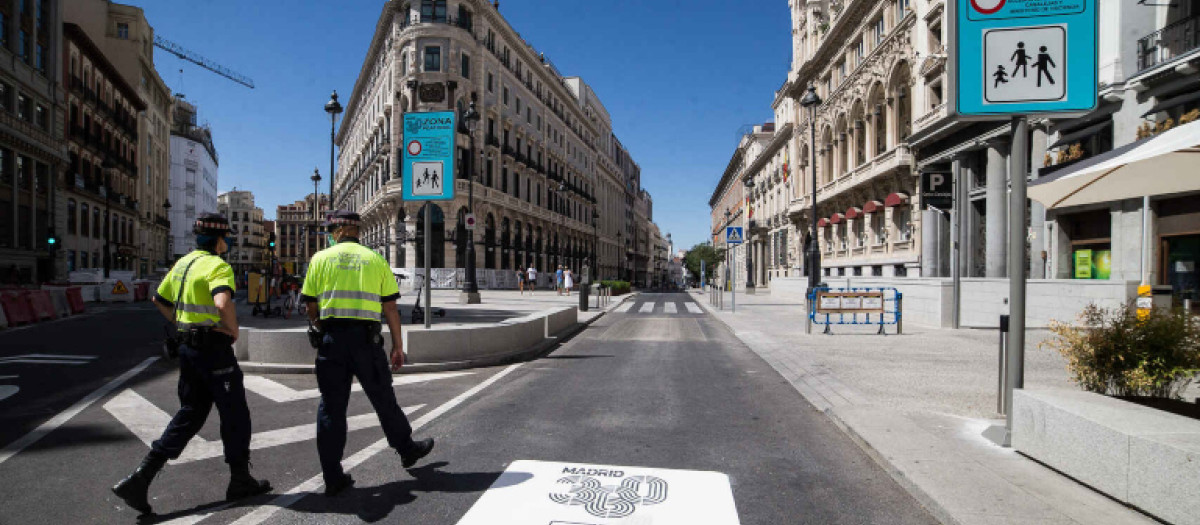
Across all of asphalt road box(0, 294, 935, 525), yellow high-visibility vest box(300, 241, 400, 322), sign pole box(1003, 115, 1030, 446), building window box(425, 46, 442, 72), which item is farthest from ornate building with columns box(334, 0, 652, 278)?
sign pole box(1003, 115, 1030, 446)

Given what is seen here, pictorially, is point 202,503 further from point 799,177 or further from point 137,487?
point 799,177

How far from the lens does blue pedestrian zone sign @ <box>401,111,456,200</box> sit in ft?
33.0

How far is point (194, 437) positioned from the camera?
16.3ft

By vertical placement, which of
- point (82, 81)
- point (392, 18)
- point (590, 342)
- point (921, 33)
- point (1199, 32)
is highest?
point (392, 18)

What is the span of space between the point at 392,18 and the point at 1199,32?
45.0m

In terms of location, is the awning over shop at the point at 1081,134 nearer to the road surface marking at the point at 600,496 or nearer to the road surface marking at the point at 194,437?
the road surface marking at the point at 600,496

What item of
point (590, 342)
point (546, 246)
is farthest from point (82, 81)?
point (590, 342)

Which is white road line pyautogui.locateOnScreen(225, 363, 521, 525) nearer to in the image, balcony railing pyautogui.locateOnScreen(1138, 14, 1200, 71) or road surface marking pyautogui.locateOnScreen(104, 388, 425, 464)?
road surface marking pyautogui.locateOnScreen(104, 388, 425, 464)

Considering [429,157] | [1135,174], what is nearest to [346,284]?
[1135,174]

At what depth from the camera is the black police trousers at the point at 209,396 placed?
11.6 ft

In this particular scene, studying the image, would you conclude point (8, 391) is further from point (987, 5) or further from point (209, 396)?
point (987, 5)

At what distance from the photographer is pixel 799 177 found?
145 feet

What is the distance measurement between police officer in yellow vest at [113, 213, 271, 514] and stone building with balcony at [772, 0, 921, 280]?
2423 centimetres

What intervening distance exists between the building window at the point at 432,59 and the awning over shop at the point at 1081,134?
115ft
